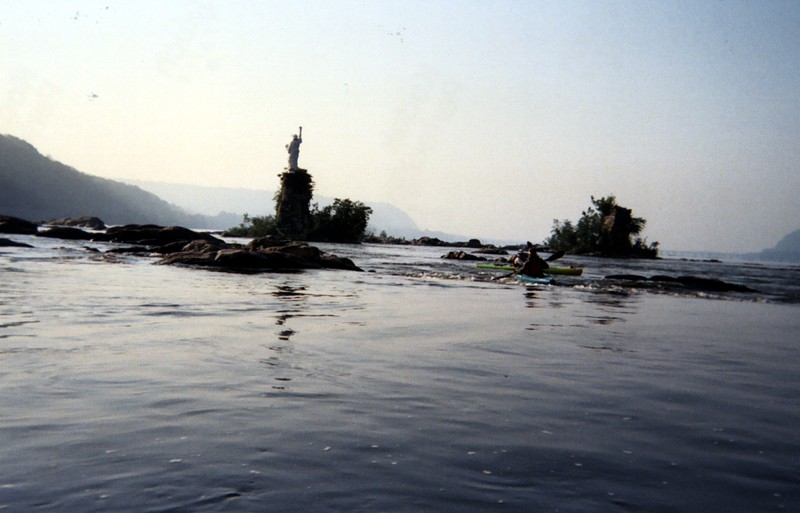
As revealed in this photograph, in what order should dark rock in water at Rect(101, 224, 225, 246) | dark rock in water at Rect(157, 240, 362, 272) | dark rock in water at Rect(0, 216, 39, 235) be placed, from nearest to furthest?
dark rock in water at Rect(157, 240, 362, 272) → dark rock in water at Rect(101, 224, 225, 246) → dark rock in water at Rect(0, 216, 39, 235)

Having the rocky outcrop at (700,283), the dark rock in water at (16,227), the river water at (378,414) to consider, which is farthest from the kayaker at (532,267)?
the dark rock in water at (16,227)

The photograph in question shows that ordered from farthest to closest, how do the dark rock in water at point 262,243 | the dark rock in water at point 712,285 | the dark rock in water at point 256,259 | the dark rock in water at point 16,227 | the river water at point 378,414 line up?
1. the dark rock in water at point 16,227
2. the dark rock in water at point 262,243
3. the dark rock in water at point 712,285
4. the dark rock in water at point 256,259
5. the river water at point 378,414

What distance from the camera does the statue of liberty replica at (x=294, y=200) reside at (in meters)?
90.8

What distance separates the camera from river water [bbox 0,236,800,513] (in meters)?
4.20

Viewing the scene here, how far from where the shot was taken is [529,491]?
430 cm

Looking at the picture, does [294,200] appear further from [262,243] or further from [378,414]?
[378,414]

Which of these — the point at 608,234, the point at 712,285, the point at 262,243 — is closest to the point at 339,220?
the point at 608,234

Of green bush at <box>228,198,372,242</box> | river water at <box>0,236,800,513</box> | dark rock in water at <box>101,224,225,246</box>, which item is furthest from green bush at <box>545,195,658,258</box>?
river water at <box>0,236,800,513</box>

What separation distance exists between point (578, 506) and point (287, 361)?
4.97 m

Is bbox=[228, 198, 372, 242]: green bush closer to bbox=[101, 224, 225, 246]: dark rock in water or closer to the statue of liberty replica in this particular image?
the statue of liberty replica

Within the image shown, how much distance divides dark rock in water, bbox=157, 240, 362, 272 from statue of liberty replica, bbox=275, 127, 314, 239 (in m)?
58.1

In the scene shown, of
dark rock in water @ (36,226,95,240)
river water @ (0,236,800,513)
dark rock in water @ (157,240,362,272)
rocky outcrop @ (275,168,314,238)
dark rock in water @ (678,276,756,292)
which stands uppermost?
rocky outcrop @ (275,168,314,238)

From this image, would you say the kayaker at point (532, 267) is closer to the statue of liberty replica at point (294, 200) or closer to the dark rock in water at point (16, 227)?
the dark rock in water at point (16, 227)

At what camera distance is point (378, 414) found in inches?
239
